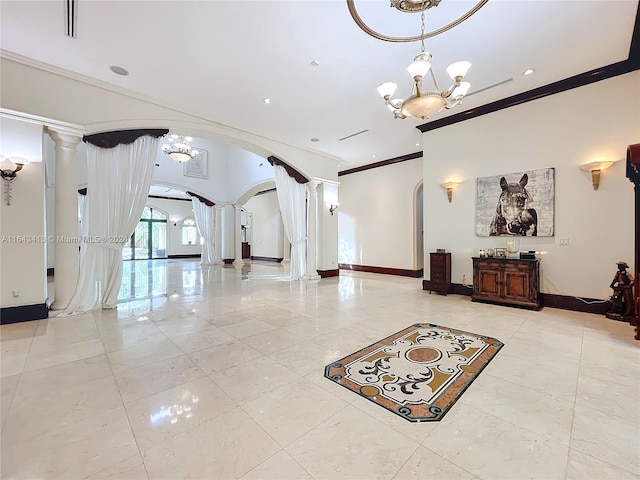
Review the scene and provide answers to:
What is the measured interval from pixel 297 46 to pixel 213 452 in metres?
4.53

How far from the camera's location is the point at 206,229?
1232 centimetres

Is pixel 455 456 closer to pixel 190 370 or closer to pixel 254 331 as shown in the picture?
pixel 190 370

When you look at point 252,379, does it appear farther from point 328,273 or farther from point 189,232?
point 189,232

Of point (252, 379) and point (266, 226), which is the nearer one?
point (252, 379)

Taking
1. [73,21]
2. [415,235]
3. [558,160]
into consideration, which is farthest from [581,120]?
[73,21]

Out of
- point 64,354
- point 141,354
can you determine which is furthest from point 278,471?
point 64,354

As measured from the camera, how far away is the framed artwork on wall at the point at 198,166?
1123cm

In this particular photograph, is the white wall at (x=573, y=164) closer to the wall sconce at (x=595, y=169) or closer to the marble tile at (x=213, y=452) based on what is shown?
the wall sconce at (x=595, y=169)

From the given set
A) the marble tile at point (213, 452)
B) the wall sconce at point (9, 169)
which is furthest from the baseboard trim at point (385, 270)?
the wall sconce at point (9, 169)

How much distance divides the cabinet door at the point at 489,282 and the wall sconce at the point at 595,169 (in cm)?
204

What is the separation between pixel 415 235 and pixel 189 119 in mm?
7129

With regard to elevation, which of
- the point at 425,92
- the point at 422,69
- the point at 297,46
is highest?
the point at 297,46

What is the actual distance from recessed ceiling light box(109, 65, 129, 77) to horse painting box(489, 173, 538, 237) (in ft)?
23.1

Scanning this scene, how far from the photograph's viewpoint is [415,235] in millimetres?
8805
